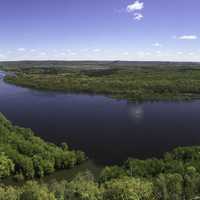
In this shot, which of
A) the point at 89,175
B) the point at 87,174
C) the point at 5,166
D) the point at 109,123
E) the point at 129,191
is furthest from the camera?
the point at 109,123

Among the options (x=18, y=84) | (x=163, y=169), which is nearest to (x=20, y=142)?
(x=163, y=169)

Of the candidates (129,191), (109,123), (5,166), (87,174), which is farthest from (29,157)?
(109,123)

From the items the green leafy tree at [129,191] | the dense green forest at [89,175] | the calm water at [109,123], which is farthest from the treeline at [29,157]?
the green leafy tree at [129,191]

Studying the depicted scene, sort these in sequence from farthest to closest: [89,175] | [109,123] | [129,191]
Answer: [109,123] < [89,175] < [129,191]

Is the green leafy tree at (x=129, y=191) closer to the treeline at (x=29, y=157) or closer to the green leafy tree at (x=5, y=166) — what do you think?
the treeline at (x=29, y=157)

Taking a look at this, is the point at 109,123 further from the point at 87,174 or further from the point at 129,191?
the point at 129,191

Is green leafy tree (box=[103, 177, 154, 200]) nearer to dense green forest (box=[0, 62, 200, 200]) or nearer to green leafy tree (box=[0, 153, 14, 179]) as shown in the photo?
dense green forest (box=[0, 62, 200, 200])

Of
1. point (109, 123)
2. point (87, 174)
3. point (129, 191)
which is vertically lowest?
point (109, 123)
